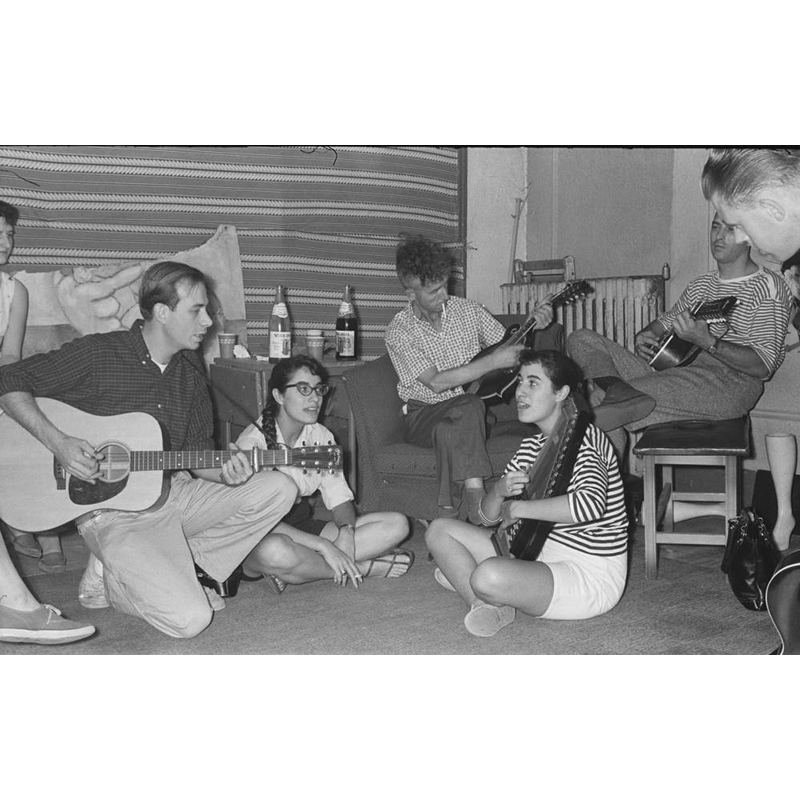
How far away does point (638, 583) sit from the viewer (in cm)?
311

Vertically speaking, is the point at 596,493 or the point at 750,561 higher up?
the point at 596,493

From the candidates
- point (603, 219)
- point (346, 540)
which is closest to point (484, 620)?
point (346, 540)

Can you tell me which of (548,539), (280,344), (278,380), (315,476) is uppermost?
(280,344)

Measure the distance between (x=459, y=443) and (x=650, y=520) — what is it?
0.72 meters

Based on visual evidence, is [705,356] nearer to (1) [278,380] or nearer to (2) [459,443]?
(2) [459,443]

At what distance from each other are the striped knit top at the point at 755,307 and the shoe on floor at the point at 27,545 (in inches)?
94.2

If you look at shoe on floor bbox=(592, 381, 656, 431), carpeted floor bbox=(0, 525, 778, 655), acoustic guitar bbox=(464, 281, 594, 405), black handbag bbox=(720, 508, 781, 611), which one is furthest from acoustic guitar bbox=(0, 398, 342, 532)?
black handbag bbox=(720, 508, 781, 611)

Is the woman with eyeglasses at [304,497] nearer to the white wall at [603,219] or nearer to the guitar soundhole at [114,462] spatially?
the guitar soundhole at [114,462]

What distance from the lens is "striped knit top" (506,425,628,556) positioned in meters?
2.65

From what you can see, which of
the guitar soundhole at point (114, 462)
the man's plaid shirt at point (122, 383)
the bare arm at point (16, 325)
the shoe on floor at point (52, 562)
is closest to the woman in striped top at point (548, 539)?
the man's plaid shirt at point (122, 383)

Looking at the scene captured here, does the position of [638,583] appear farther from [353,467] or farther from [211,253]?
[211,253]

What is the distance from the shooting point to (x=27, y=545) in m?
3.07

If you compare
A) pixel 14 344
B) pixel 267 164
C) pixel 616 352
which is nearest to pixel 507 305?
pixel 616 352

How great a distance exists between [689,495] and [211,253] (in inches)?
77.7
